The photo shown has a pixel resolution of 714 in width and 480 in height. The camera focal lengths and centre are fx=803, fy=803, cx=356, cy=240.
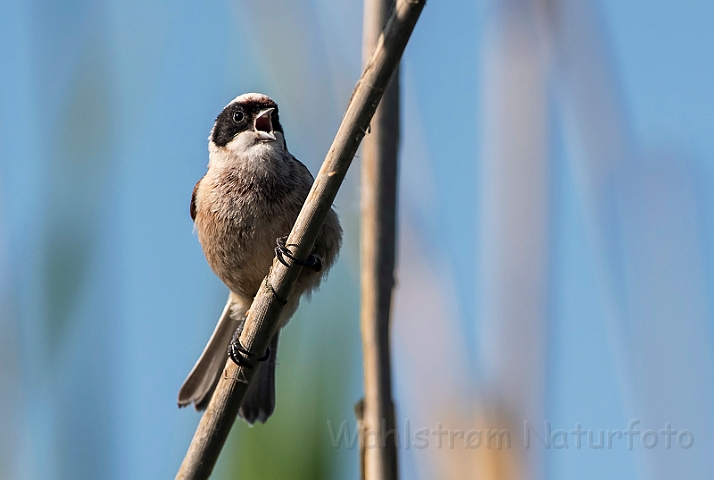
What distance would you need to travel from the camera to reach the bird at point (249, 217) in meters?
3.48

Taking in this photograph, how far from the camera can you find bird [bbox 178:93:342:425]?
3477mm

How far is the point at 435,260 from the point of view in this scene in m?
2.49

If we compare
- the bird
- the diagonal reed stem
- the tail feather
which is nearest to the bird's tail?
the bird

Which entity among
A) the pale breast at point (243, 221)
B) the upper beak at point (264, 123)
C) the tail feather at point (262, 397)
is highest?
the upper beak at point (264, 123)

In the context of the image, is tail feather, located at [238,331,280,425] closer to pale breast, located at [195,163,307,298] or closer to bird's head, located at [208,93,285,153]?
pale breast, located at [195,163,307,298]

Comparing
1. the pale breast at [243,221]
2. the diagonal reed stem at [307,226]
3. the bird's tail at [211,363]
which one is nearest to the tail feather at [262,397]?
the bird's tail at [211,363]

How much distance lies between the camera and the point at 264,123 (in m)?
3.82

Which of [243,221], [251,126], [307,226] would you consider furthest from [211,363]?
[307,226]

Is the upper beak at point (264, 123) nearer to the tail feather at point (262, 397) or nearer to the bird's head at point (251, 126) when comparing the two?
the bird's head at point (251, 126)

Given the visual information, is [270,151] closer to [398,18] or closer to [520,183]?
[520,183]

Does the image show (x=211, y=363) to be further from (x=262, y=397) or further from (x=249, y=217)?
(x=249, y=217)

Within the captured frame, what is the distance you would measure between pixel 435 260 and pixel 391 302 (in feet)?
1.77

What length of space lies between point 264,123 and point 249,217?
549 mm

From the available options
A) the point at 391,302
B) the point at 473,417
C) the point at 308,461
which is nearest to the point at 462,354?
the point at 473,417
